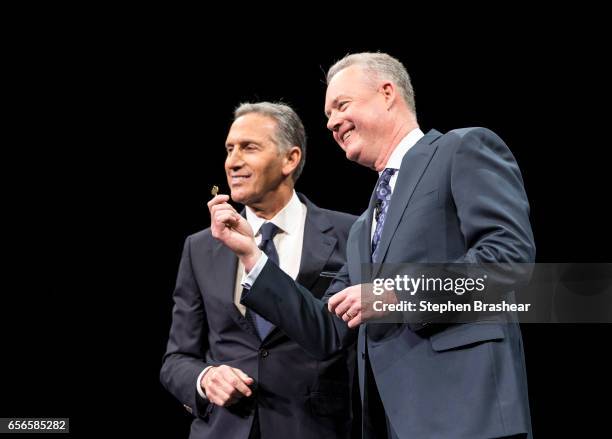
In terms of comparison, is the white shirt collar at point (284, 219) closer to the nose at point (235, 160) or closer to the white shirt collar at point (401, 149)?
the nose at point (235, 160)

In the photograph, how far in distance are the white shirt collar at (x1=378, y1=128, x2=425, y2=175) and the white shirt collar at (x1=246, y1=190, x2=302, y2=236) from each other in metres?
0.69

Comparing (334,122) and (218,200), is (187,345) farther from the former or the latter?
(334,122)

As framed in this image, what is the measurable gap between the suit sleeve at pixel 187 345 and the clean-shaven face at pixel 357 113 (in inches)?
31.2

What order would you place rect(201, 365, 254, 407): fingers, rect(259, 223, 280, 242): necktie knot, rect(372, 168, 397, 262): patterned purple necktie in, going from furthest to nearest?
1. rect(259, 223, 280, 242): necktie knot
2. rect(201, 365, 254, 407): fingers
3. rect(372, 168, 397, 262): patterned purple necktie

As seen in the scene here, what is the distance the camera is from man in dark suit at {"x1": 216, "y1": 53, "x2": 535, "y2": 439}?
1506 millimetres

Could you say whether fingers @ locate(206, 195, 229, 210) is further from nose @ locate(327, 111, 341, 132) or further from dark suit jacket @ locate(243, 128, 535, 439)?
dark suit jacket @ locate(243, 128, 535, 439)

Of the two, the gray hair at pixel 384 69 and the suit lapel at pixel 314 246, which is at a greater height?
the gray hair at pixel 384 69

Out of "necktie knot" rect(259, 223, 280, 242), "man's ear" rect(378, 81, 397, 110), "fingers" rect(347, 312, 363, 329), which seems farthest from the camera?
"necktie knot" rect(259, 223, 280, 242)

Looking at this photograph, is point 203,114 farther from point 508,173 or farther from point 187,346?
point 508,173

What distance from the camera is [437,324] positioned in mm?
1583

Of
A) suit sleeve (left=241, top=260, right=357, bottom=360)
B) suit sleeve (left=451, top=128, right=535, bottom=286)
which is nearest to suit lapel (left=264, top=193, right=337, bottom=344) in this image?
suit sleeve (left=241, top=260, right=357, bottom=360)

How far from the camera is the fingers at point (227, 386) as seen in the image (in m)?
2.14

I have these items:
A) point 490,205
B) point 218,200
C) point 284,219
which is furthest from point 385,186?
point 284,219

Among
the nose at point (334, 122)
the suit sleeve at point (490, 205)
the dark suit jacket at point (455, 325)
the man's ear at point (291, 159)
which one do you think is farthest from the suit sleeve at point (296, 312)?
the man's ear at point (291, 159)
